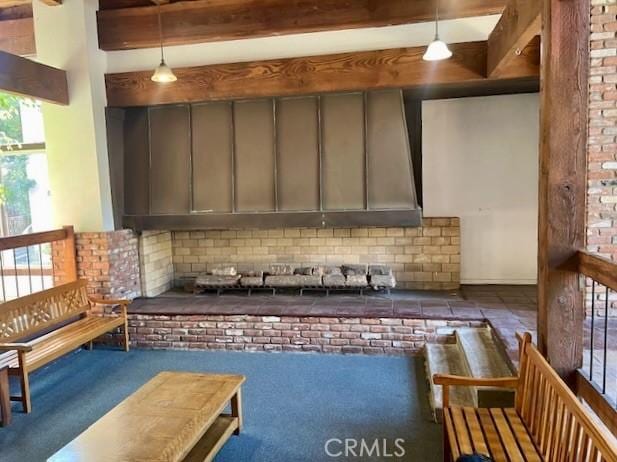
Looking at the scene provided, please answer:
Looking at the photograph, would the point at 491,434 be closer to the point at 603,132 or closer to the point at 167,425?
the point at 167,425

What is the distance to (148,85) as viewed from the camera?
4.73 metres

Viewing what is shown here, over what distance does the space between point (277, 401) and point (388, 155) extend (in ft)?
8.75

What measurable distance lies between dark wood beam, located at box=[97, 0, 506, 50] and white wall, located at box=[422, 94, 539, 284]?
114cm

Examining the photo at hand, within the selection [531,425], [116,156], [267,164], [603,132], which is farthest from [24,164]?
[603,132]

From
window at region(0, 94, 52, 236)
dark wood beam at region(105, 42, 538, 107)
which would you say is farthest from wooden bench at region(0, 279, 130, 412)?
dark wood beam at region(105, 42, 538, 107)

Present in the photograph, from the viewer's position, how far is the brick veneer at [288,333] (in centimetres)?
418

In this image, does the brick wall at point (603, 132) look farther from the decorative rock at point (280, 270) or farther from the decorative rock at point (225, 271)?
the decorative rock at point (225, 271)

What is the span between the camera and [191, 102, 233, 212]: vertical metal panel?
191 inches

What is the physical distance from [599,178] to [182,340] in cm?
419

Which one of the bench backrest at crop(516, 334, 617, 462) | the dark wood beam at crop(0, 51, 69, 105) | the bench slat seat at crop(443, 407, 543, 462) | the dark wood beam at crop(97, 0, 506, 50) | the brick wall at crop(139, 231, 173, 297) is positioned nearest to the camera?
the bench backrest at crop(516, 334, 617, 462)

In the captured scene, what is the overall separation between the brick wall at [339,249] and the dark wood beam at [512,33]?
6.05ft

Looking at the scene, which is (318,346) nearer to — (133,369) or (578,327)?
(133,369)

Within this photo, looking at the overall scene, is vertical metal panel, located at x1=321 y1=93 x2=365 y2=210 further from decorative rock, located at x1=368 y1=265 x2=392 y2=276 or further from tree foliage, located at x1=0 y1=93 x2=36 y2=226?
tree foliage, located at x1=0 y1=93 x2=36 y2=226

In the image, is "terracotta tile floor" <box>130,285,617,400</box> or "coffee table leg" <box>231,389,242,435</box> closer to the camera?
"coffee table leg" <box>231,389,242,435</box>
